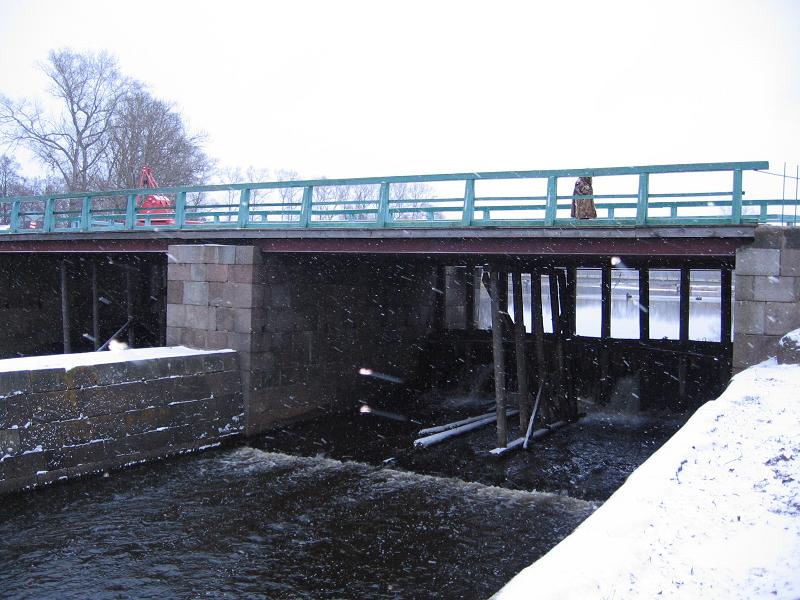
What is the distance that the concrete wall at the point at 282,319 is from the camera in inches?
640

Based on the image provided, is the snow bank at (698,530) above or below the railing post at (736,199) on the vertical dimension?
below

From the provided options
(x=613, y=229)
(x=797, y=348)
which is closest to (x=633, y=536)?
(x=797, y=348)

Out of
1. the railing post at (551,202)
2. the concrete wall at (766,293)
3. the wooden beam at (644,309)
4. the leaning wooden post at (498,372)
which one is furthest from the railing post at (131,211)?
the concrete wall at (766,293)

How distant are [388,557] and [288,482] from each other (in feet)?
12.6

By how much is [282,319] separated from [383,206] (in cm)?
409

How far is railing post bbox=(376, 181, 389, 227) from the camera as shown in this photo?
1485cm

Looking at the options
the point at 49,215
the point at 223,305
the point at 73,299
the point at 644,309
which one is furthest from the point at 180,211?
the point at 644,309

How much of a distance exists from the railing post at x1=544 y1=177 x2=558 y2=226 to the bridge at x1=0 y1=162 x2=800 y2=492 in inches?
1.0

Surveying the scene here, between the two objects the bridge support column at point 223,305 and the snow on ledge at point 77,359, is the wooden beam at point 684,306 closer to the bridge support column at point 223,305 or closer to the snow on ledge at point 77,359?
the bridge support column at point 223,305

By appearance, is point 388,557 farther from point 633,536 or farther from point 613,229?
point 613,229

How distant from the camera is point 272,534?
10.3 meters

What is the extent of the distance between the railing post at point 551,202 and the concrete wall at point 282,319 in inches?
260

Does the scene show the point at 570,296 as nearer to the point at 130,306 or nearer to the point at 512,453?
the point at 512,453

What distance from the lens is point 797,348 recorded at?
10.9 meters
